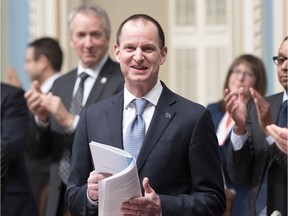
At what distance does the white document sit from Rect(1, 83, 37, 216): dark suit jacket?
1658mm

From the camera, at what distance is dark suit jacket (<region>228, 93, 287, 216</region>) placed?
475cm

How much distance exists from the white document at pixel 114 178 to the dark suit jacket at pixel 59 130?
1607mm

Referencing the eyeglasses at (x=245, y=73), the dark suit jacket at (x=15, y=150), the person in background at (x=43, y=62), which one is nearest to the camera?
the dark suit jacket at (x=15, y=150)

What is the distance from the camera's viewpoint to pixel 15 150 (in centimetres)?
545

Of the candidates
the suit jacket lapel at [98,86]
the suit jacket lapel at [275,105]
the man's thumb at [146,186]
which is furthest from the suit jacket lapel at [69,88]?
the man's thumb at [146,186]

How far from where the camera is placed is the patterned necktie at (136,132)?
13.4ft

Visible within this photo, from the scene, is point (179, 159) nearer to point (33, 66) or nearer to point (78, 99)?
point (78, 99)

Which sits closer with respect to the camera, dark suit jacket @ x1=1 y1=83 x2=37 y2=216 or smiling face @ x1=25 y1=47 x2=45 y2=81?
dark suit jacket @ x1=1 y1=83 x2=37 y2=216

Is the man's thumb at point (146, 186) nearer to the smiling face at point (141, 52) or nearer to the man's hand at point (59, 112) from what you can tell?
the smiling face at point (141, 52)

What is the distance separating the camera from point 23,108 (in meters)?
5.58

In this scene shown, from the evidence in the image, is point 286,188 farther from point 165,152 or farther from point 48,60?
point 48,60

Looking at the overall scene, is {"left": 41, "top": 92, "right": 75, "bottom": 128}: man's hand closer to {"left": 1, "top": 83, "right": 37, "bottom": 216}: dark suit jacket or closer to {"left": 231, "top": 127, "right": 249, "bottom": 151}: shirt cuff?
{"left": 1, "top": 83, "right": 37, "bottom": 216}: dark suit jacket

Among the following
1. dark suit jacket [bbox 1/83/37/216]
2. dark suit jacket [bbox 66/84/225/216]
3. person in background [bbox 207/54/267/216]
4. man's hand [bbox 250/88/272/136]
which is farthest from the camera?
person in background [bbox 207/54/267/216]

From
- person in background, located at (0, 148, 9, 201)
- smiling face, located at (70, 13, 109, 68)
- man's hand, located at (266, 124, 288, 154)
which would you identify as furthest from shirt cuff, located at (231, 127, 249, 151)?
person in background, located at (0, 148, 9, 201)
